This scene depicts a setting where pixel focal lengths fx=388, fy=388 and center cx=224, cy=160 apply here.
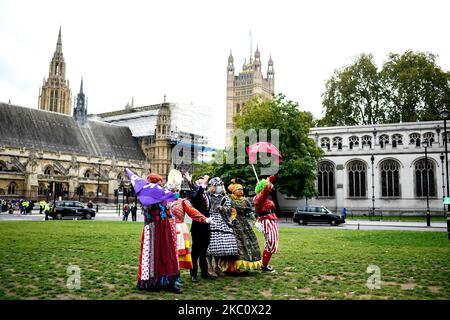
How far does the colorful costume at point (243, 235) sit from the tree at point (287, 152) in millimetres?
24503

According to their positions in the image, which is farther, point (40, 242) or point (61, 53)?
point (61, 53)

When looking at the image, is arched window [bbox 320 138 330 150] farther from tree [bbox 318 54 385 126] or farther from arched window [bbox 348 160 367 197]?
tree [bbox 318 54 385 126]

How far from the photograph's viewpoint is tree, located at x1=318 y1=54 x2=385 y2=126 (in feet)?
169

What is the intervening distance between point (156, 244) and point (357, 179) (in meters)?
40.4

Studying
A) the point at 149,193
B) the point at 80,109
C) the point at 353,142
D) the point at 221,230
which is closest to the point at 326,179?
the point at 353,142

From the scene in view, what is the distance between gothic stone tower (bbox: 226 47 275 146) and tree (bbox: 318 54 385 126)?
187 ft

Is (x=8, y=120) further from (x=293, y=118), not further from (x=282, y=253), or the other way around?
(x=282, y=253)

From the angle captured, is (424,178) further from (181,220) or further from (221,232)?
(181,220)

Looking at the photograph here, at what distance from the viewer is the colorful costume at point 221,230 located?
8.00 m

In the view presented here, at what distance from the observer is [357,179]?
1720 inches

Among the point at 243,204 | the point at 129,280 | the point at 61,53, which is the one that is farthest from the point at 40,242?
the point at 61,53

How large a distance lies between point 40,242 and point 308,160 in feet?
82.3

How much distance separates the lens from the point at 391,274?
26.9ft

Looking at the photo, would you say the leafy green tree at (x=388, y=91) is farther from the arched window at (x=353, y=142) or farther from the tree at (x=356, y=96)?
the arched window at (x=353, y=142)
